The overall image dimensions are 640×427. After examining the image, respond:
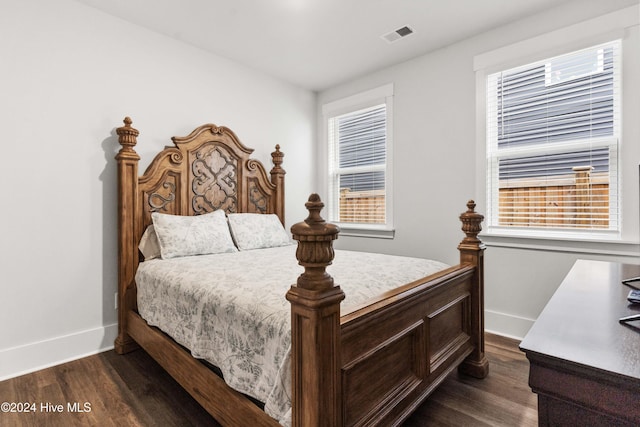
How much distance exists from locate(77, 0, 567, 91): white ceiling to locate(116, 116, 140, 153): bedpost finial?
918 millimetres

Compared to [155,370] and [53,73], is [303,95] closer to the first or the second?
[53,73]

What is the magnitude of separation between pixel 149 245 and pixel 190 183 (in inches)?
28.1

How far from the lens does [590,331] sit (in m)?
0.82

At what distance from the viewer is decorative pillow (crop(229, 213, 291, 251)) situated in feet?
10.1

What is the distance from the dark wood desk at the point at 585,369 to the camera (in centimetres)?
62

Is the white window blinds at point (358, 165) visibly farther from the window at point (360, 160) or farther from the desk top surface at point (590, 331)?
the desk top surface at point (590, 331)

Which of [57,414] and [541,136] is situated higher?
[541,136]

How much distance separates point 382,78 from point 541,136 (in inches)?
68.7

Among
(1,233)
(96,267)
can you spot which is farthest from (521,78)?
(1,233)

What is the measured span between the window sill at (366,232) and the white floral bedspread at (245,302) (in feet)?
4.02

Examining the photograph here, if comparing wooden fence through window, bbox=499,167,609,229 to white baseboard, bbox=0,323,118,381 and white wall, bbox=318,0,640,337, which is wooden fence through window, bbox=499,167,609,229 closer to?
white wall, bbox=318,0,640,337

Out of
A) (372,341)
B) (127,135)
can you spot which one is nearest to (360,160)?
(127,135)

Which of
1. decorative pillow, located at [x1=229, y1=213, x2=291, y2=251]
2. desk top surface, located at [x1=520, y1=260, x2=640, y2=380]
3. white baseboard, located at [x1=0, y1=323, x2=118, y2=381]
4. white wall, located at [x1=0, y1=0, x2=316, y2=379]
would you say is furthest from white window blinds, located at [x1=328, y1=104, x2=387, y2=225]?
white baseboard, located at [x1=0, y1=323, x2=118, y2=381]

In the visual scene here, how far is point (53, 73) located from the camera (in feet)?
7.83
